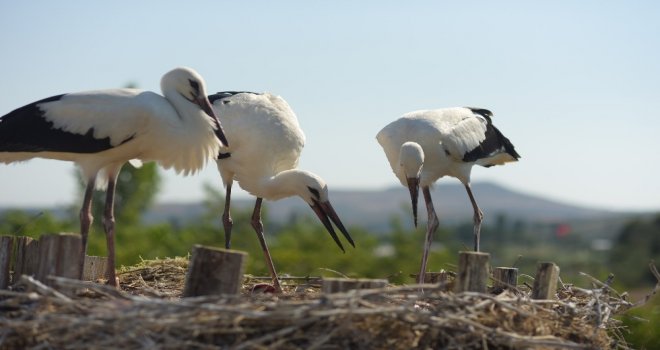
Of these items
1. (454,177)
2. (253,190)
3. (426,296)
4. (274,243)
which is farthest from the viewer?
(274,243)

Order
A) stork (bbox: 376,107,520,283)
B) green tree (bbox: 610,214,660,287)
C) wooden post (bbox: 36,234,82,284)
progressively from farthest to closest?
green tree (bbox: 610,214,660,287) < stork (bbox: 376,107,520,283) < wooden post (bbox: 36,234,82,284)

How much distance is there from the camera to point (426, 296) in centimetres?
507

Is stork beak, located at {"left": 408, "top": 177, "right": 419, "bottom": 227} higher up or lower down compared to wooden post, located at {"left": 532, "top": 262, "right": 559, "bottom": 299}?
higher up

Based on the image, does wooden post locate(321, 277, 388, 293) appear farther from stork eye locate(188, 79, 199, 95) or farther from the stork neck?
the stork neck

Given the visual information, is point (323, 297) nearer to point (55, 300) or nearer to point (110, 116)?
point (55, 300)

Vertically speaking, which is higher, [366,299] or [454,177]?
[454,177]

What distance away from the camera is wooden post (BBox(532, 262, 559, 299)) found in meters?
5.91

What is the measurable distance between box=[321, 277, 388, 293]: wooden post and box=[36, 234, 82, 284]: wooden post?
4.44ft

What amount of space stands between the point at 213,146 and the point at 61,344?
259 centimetres

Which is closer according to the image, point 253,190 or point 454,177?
point 253,190

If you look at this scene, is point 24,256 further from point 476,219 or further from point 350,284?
point 476,219

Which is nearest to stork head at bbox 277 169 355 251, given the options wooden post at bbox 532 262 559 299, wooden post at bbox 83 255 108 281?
wooden post at bbox 83 255 108 281

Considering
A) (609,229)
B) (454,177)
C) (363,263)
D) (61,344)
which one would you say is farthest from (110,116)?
(609,229)

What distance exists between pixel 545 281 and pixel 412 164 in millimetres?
2366
